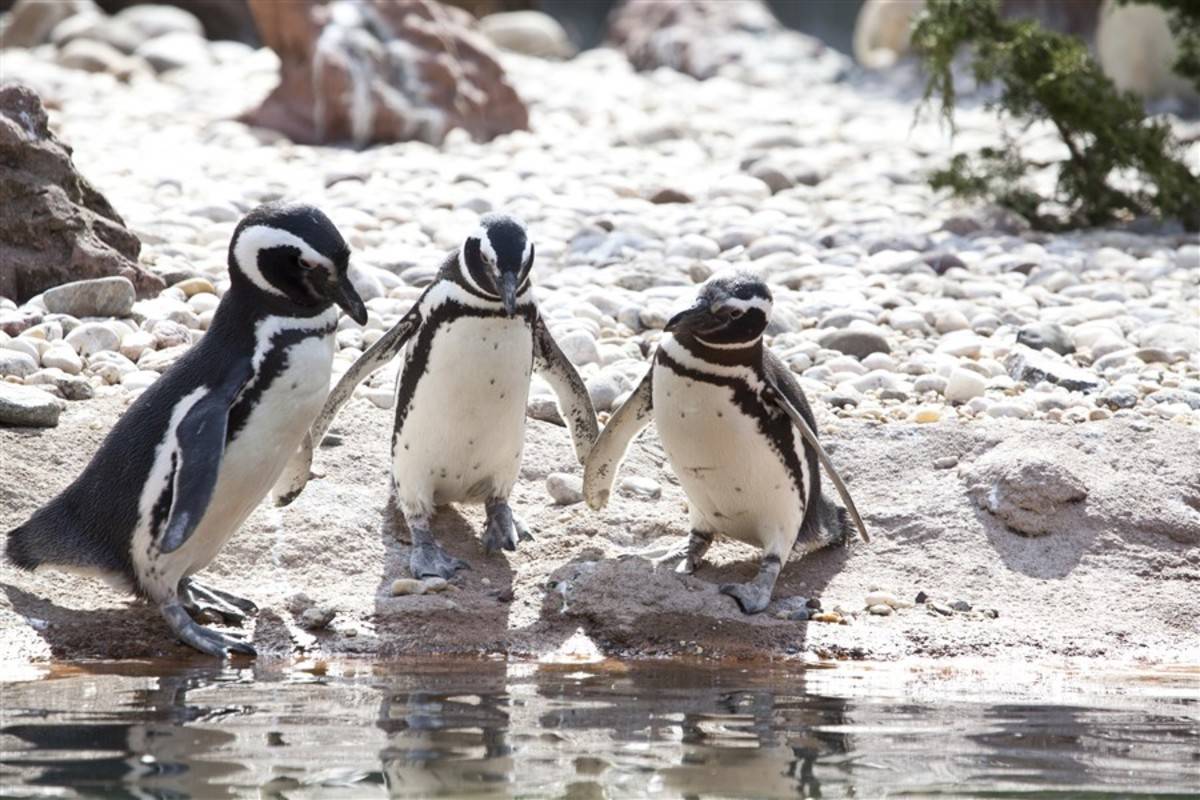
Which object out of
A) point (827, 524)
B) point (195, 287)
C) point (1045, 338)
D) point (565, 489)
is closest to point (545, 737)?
point (827, 524)

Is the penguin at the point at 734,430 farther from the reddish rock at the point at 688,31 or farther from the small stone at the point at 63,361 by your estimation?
the reddish rock at the point at 688,31

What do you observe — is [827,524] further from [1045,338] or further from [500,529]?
[1045,338]

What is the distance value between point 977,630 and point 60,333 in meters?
3.17

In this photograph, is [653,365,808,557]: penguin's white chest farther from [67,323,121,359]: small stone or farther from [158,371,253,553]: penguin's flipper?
[67,323,121,359]: small stone

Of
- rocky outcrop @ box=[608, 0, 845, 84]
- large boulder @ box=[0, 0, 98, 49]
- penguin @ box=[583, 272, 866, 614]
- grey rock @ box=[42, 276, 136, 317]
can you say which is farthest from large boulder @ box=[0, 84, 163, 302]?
large boulder @ box=[0, 0, 98, 49]

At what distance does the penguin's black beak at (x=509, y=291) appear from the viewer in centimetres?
469

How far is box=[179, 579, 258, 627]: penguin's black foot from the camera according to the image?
4.48 m

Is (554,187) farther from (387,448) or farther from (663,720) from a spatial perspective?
(663,720)

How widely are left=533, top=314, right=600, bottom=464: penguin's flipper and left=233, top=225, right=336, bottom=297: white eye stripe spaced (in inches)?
39.8

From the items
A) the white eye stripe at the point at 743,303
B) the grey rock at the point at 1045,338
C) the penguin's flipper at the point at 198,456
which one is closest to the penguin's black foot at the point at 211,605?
the penguin's flipper at the point at 198,456

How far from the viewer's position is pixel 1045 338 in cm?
674

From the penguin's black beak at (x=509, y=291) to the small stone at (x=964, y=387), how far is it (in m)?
2.03

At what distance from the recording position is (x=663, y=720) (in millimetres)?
3656

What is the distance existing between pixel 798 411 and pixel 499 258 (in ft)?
3.07
